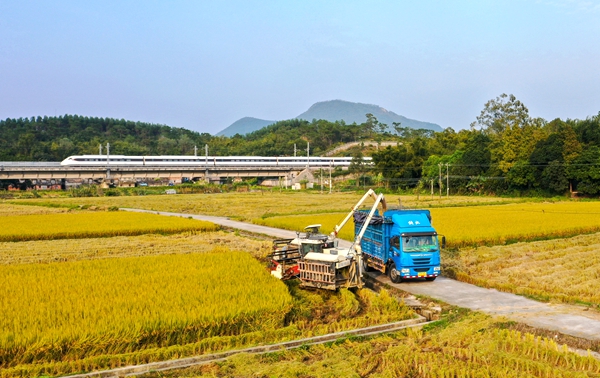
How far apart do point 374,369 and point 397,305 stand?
3873 millimetres

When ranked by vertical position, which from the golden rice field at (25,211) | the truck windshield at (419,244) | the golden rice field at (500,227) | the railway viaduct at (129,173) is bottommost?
the golden rice field at (25,211)

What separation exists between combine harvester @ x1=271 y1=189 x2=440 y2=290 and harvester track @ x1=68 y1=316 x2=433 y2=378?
8.87 ft

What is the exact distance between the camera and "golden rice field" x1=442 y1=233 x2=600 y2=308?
13273 millimetres

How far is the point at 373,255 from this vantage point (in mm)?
16375

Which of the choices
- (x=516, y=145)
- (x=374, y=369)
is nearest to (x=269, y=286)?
(x=374, y=369)

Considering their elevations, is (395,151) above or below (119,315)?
above

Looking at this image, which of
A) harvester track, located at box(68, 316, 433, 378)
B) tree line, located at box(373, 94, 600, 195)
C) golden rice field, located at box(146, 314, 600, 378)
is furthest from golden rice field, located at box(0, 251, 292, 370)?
tree line, located at box(373, 94, 600, 195)

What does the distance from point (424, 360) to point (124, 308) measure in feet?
19.2

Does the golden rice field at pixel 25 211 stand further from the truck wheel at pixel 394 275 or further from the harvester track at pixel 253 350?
the harvester track at pixel 253 350

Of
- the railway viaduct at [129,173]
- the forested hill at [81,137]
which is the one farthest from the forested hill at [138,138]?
the railway viaduct at [129,173]

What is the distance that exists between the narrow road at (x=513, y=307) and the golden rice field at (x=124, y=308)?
4.41 metres

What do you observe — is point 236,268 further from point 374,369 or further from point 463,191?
point 463,191

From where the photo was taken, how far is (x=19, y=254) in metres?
20.5

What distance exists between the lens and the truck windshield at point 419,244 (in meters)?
14.4
